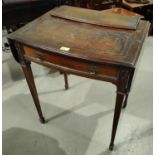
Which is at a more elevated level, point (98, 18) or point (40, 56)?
point (98, 18)

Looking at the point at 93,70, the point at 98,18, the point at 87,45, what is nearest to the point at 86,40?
the point at 87,45

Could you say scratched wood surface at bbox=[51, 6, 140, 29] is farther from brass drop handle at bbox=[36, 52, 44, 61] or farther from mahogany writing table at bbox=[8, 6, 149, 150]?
brass drop handle at bbox=[36, 52, 44, 61]

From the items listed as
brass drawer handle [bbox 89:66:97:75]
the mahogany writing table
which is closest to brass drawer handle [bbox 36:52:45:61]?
the mahogany writing table

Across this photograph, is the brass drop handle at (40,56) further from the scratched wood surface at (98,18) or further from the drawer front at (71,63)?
the scratched wood surface at (98,18)

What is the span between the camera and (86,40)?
37.0 inches

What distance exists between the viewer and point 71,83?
1863 millimetres

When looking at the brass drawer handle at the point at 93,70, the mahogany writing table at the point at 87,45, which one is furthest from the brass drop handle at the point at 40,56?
A: the brass drawer handle at the point at 93,70

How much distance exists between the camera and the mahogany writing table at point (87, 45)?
821mm

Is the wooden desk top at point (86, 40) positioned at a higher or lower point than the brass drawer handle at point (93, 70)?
higher

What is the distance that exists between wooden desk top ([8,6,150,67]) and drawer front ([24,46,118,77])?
0.15ft

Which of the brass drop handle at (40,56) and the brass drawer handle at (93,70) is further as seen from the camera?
the brass drop handle at (40,56)

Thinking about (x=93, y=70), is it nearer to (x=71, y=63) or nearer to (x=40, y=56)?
(x=71, y=63)

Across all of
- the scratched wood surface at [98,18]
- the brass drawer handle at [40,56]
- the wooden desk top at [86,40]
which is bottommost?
the brass drawer handle at [40,56]

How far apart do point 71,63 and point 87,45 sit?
123 millimetres
